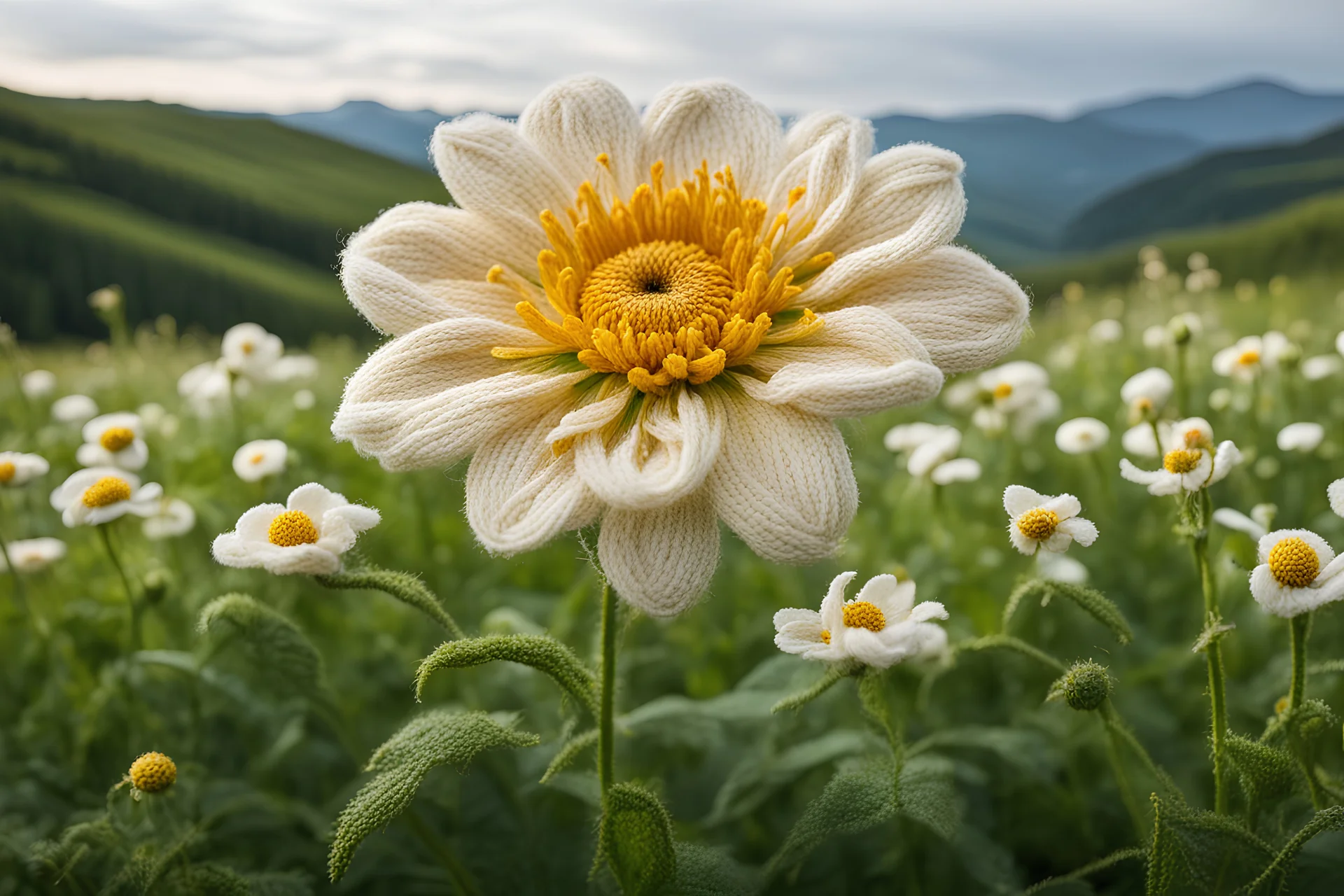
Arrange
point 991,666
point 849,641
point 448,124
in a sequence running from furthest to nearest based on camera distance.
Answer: point 991,666 → point 448,124 → point 849,641

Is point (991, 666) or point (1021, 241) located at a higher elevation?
point (991, 666)

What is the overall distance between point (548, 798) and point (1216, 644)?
118 cm

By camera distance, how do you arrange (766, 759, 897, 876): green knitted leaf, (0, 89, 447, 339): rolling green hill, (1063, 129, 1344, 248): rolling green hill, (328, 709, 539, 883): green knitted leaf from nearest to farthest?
(328, 709, 539, 883): green knitted leaf
(766, 759, 897, 876): green knitted leaf
(0, 89, 447, 339): rolling green hill
(1063, 129, 1344, 248): rolling green hill

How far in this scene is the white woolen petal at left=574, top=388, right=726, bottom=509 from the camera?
90cm

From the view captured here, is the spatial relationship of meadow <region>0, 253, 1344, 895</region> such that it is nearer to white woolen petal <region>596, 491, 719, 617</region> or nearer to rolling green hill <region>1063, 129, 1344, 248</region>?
white woolen petal <region>596, 491, 719, 617</region>

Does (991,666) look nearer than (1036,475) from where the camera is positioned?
Yes

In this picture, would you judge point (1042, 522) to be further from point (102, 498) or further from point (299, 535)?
point (102, 498)

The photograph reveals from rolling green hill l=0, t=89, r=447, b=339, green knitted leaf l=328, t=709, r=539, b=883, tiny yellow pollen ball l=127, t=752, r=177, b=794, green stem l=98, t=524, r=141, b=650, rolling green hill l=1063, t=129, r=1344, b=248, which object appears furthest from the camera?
rolling green hill l=1063, t=129, r=1344, b=248

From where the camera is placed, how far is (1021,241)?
991 inches

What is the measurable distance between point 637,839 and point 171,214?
17575 mm

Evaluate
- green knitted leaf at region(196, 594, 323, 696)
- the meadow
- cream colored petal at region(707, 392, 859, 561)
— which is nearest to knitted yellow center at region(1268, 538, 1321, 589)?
the meadow

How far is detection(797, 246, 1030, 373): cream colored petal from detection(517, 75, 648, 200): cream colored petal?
0.35 meters

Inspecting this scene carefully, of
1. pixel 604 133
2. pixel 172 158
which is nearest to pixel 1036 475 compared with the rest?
pixel 604 133

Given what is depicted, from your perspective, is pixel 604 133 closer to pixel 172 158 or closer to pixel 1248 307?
pixel 1248 307
